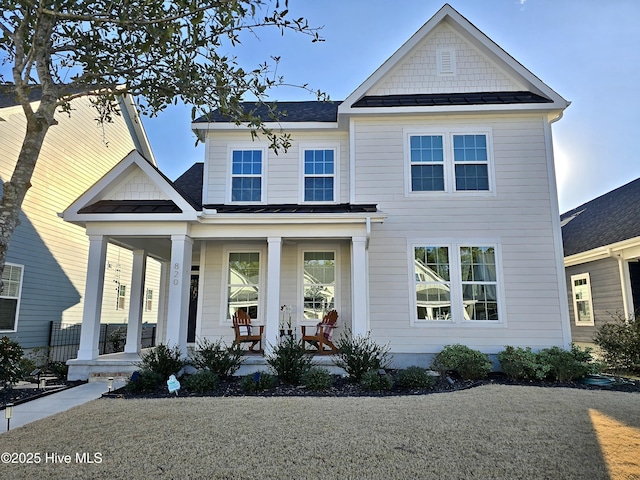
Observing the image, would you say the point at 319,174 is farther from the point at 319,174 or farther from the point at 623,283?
the point at 623,283

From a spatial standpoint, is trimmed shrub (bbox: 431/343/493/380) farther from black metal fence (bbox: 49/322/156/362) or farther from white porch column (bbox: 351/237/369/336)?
black metal fence (bbox: 49/322/156/362)

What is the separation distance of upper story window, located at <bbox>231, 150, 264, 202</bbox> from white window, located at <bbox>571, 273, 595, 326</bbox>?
1013cm

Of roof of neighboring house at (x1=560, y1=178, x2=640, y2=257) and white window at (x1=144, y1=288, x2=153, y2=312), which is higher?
roof of neighboring house at (x1=560, y1=178, x2=640, y2=257)

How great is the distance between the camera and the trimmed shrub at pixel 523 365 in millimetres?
8141

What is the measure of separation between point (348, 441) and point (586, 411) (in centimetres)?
345

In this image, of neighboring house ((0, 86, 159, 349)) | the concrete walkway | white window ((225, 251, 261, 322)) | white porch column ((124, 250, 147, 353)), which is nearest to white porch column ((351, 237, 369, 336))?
white window ((225, 251, 261, 322))

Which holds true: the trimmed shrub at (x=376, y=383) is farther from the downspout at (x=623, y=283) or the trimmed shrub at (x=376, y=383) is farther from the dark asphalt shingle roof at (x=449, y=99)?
the downspout at (x=623, y=283)

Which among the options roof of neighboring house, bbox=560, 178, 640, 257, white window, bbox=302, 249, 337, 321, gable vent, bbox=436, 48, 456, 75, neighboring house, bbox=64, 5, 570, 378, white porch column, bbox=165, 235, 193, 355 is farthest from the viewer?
roof of neighboring house, bbox=560, 178, 640, 257

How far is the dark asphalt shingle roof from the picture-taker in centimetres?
991

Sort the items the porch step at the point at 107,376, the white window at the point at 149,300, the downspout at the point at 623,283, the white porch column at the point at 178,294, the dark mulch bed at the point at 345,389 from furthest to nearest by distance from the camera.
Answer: the white window at the point at 149,300
the downspout at the point at 623,283
the white porch column at the point at 178,294
the porch step at the point at 107,376
the dark mulch bed at the point at 345,389

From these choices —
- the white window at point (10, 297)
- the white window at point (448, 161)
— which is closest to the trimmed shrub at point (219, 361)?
the white window at point (448, 161)

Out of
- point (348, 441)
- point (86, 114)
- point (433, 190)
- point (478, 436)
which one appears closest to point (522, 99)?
point (433, 190)

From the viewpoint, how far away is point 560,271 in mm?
9305

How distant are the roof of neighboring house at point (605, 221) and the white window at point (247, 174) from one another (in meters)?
9.40
